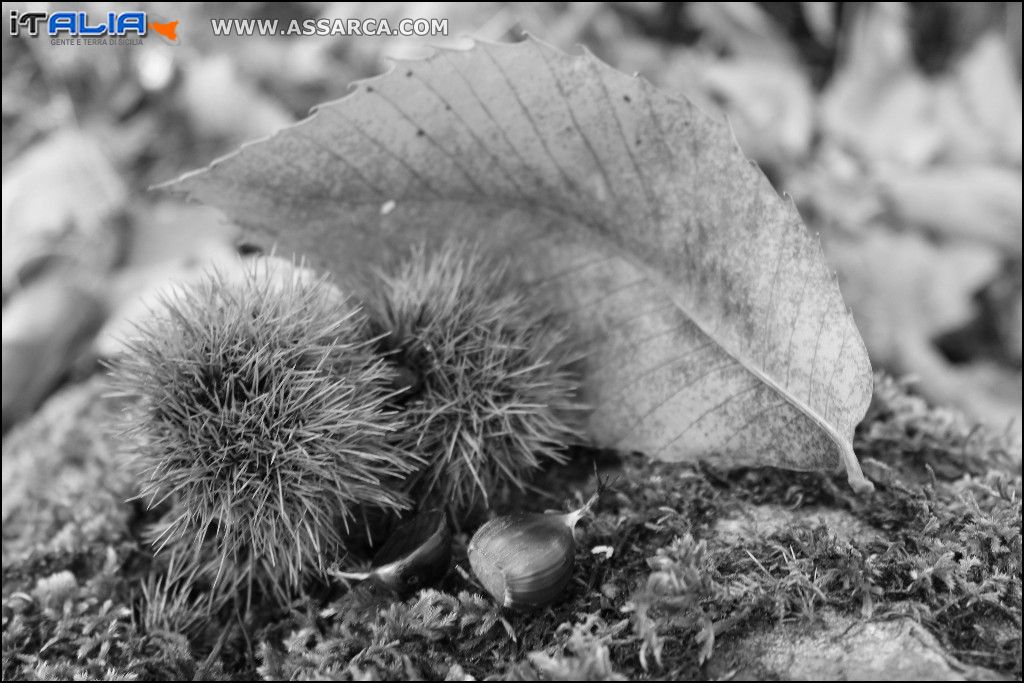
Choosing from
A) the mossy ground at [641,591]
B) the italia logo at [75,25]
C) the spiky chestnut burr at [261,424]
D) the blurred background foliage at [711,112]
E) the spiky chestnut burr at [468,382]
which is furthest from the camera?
the italia logo at [75,25]

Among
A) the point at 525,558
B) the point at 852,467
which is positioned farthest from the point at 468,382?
the point at 852,467

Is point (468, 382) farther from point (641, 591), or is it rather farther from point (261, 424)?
point (641, 591)

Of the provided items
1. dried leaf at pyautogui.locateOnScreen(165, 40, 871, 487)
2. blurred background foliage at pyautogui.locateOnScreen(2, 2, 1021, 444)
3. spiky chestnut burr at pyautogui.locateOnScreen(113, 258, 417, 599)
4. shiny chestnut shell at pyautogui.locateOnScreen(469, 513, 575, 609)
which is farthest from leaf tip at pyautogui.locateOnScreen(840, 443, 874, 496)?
blurred background foliage at pyautogui.locateOnScreen(2, 2, 1021, 444)

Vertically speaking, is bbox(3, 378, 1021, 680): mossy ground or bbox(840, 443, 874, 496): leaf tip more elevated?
bbox(840, 443, 874, 496): leaf tip

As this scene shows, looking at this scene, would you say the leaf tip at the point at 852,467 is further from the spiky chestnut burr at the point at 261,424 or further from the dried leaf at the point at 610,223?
the spiky chestnut burr at the point at 261,424

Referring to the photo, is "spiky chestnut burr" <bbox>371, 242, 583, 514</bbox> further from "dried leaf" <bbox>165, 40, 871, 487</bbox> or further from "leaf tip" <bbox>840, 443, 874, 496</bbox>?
"leaf tip" <bbox>840, 443, 874, 496</bbox>

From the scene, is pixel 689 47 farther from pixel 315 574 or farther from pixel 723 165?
pixel 315 574

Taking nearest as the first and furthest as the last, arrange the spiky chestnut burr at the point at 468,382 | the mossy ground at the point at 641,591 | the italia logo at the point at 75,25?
the mossy ground at the point at 641,591, the spiky chestnut burr at the point at 468,382, the italia logo at the point at 75,25

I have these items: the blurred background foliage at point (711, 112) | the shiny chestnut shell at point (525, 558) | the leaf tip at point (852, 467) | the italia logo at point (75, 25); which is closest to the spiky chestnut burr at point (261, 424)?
the shiny chestnut shell at point (525, 558)
